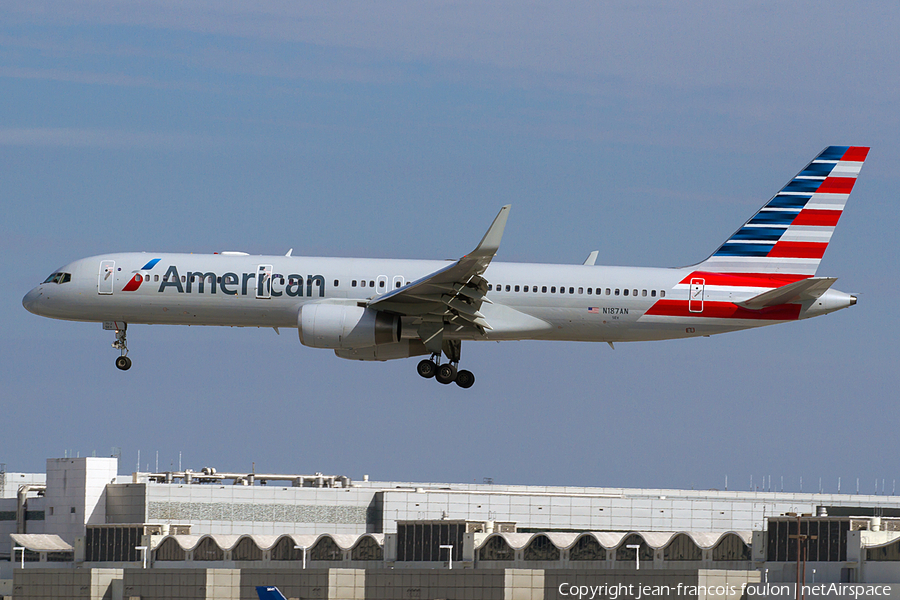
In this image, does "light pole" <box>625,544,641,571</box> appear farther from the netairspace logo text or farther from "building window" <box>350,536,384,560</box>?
"building window" <box>350,536,384,560</box>

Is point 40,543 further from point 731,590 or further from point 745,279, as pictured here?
point 745,279

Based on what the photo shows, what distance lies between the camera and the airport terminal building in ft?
204

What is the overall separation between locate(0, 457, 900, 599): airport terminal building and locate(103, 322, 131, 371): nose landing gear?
13110mm

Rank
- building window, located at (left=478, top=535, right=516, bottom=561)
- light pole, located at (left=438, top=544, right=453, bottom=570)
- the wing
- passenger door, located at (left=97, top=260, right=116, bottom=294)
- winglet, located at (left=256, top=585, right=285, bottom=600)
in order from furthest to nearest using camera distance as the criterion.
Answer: light pole, located at (left=438, top=544, right=453, bottom=570) < building window, located at (left=478, top=535, right=516, bottom=561) < passenger door, located at (left=97, top=260, right=116, bottom=294) < winglet, located at (left=256, top=585, right=285, bottom=600) < the wing

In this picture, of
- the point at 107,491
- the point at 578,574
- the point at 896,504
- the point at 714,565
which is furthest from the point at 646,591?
the point at 896,504

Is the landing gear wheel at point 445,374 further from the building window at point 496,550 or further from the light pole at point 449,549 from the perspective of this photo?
the light pole at point 449,549

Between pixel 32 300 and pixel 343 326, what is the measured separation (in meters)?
15.4

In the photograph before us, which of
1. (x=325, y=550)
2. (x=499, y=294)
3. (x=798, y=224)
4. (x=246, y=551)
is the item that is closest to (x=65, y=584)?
(x=246, y=551)

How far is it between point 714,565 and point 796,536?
731 centimetres

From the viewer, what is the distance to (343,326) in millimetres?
58500

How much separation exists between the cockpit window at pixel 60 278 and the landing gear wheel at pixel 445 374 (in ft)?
54.4

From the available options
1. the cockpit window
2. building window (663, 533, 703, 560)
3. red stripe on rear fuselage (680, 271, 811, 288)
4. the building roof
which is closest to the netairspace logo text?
building window (663, 533, 703, 560)

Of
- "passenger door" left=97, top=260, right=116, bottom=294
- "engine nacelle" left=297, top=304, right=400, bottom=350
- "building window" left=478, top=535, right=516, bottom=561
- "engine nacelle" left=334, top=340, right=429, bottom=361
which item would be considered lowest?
"building window" left=478, top=535, right=516, bottom=561

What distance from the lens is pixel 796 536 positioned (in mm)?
58750
